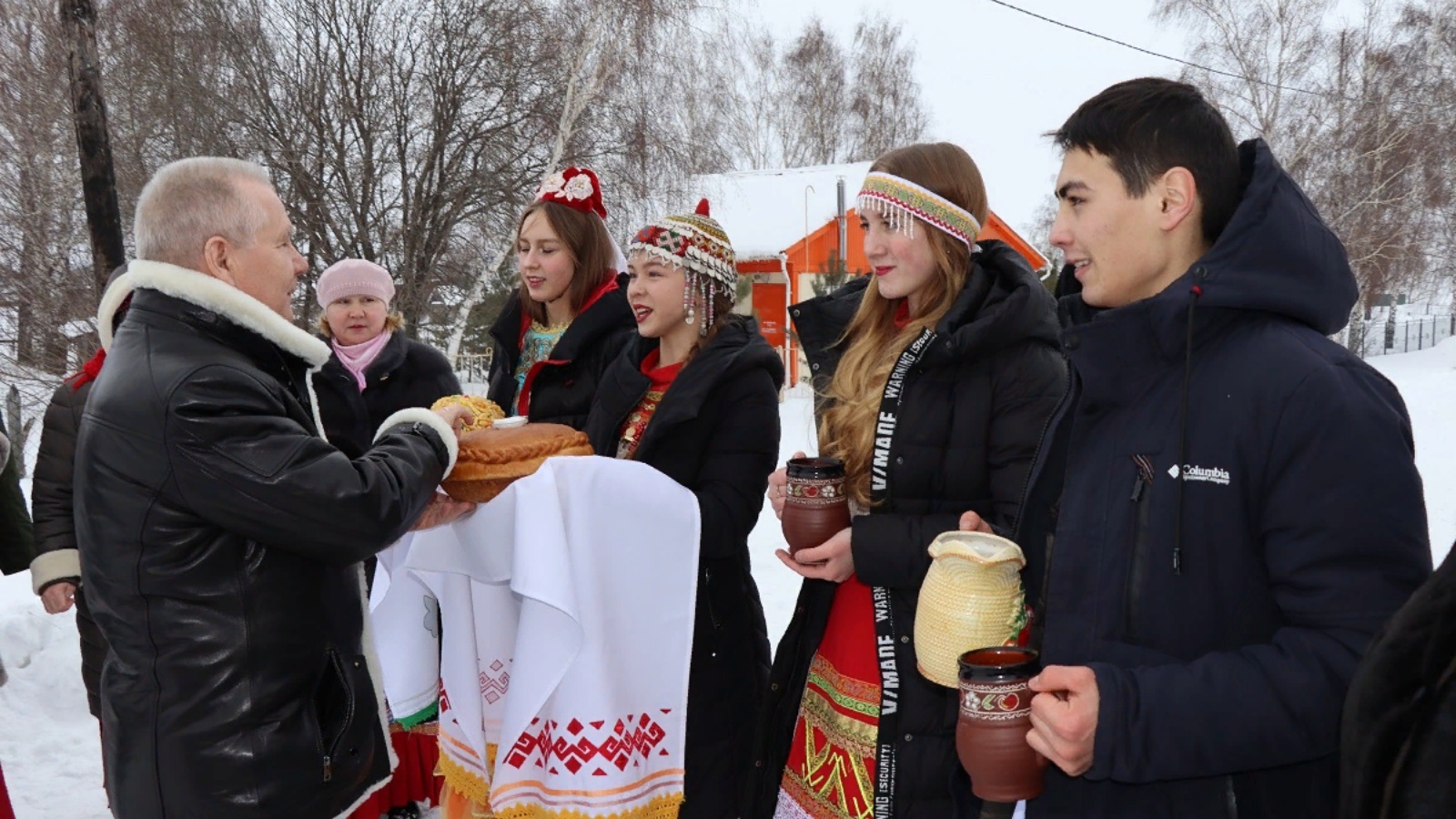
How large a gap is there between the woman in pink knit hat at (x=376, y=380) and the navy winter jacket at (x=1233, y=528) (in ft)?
10.1

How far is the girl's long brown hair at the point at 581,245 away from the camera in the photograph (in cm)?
375

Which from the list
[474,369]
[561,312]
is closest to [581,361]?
[561,312]

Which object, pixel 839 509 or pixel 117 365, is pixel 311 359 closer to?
pixel 117 365

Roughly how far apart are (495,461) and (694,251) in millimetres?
978

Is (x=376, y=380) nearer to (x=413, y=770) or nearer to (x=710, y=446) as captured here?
(x=413, y=770)

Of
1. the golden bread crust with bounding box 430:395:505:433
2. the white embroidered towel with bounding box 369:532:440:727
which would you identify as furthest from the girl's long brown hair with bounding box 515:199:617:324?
the white embroidered towel with bounding box 369:532:440:727

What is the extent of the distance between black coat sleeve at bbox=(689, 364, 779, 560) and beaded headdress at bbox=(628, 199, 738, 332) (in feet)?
1.10

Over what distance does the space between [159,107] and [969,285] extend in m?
12.3

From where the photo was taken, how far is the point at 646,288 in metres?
3.05

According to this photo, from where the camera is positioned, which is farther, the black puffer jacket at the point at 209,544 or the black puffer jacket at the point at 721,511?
the black puffer jacket at the point at 721,511

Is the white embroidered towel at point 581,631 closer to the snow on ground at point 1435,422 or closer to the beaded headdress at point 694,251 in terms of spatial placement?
the beaded headdress at point 694,251

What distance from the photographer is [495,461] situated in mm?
2453

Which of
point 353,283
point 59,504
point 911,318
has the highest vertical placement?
point 353,283

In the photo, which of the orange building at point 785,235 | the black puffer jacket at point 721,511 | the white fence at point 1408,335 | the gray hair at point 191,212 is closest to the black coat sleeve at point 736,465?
the black puffer jacket at point 721,511
